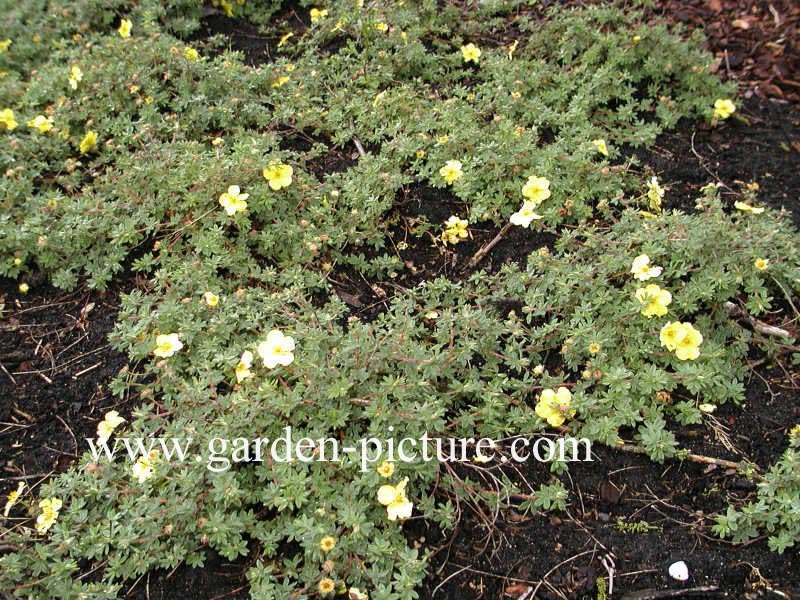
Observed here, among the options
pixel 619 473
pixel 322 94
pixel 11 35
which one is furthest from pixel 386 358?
pixel 11 35

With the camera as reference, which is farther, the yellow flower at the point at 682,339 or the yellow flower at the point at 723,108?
the yellow flower at the point at 723,108

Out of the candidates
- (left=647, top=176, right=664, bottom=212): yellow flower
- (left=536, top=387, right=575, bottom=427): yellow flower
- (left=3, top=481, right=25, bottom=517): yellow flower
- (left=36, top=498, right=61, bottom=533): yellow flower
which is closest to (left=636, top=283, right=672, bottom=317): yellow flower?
(left=536, top=387, right=575, bottom=427): yellow flower

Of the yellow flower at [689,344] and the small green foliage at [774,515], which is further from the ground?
the yellow flower at [689,344]

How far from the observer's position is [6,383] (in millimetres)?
3207

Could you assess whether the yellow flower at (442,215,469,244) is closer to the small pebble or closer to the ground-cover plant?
the ground-cover plant

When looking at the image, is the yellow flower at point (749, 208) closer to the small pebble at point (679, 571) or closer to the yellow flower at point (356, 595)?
the small pebble at point (679, 571)

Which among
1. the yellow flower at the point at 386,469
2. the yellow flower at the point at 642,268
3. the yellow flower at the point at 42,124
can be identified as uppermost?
the yellow flower at the point at 42,124

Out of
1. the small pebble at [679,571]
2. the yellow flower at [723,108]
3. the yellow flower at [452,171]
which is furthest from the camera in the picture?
the yellow flower at [723,108]

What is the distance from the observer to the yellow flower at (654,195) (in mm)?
3693

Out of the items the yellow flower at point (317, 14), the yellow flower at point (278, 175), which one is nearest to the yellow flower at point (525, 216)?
the yellow flower at point (278, 175)

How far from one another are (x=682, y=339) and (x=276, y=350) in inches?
65.7

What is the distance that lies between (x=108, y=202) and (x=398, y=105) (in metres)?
1.68

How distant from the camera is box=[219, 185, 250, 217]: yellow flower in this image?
11.3 ft

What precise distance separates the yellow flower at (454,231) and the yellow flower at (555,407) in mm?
1092
